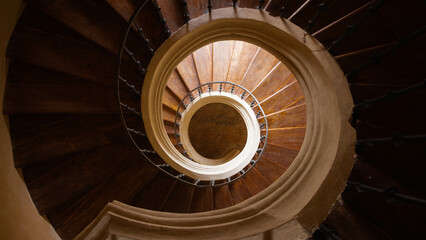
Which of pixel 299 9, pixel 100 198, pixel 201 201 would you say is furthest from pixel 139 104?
pixel 299 9

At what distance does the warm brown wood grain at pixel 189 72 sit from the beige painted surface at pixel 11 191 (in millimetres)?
3951

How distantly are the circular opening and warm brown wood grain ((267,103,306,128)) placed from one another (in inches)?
106

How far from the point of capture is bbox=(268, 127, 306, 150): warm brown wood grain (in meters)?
4.26

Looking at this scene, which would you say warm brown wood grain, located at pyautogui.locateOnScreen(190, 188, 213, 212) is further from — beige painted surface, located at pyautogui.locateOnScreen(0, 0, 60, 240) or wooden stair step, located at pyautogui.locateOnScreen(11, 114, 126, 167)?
beige painted surface, located at pyautogui.locateOnScreen(0, 0, 60, 240)

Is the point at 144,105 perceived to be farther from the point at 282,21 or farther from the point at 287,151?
the point at 287,151

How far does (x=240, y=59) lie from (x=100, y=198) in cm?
477

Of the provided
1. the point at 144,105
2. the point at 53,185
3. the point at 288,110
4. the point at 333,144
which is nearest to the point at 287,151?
the point at 288,110

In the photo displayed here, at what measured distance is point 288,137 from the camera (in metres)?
4.57

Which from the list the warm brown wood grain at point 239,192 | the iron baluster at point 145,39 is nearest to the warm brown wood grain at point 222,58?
the warm brown wood grain at point 239,192

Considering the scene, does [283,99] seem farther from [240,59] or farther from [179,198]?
[179,198]

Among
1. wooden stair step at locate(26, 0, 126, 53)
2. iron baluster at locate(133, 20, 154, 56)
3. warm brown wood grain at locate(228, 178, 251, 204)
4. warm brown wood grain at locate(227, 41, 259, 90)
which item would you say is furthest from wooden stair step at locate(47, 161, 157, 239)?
warm brown wood grain at locate(227, 41, 259, 90)

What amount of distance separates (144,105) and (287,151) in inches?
119

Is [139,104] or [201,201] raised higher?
[139,104]

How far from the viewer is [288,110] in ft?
15.4
